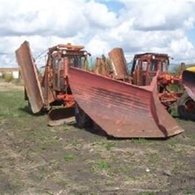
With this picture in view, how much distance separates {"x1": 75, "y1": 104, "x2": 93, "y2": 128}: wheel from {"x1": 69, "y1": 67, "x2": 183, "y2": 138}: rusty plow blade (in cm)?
62

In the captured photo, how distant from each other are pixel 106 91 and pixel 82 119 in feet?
4.24

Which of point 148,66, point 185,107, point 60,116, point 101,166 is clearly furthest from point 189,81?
point 101,166

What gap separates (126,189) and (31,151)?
3.35m

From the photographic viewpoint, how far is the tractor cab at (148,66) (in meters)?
15.7

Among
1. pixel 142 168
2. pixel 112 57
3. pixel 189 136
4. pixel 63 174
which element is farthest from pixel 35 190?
pixel 112 57

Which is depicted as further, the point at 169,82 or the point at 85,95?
the point at 169,82

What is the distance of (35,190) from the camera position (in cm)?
712

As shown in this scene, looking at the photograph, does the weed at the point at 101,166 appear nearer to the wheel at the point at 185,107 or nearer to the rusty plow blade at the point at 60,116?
the rusty plow blade at the point at 60,116

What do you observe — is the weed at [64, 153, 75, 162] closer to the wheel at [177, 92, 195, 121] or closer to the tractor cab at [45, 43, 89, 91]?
the wheel at [177, 92, 195, 121]

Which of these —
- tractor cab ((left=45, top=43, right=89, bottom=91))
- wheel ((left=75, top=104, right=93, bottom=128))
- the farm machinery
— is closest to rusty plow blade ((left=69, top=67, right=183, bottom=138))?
the farm machinery

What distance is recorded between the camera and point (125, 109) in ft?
38.3

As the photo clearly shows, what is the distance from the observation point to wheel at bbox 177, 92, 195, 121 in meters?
14.4

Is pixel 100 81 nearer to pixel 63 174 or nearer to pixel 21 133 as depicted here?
pixel 21 133

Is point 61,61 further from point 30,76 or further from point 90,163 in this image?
point 90,163
